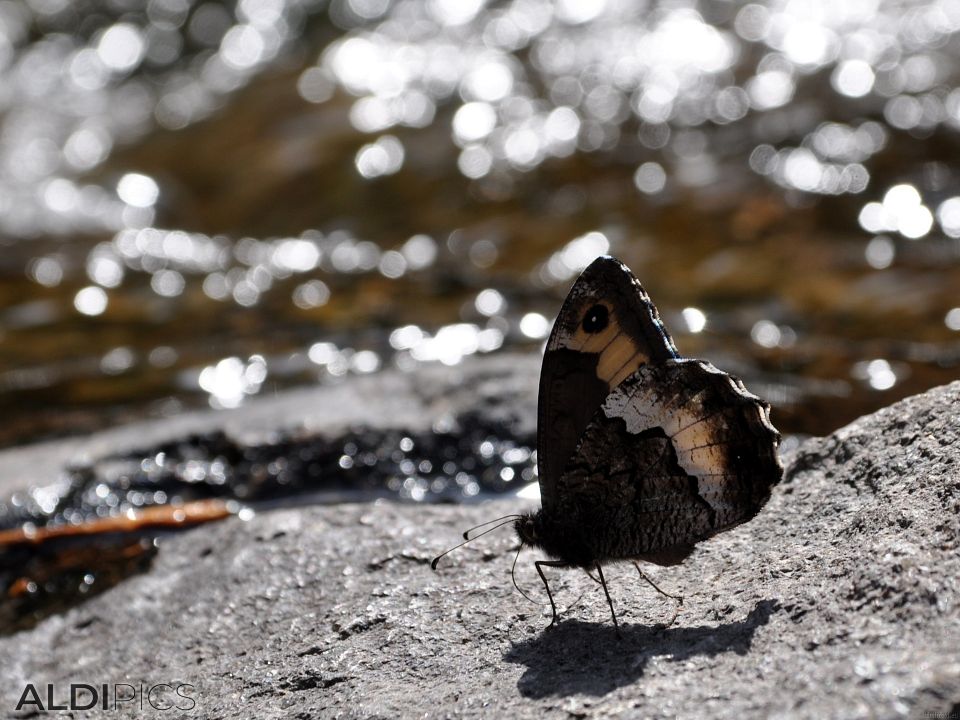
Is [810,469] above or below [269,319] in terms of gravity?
above

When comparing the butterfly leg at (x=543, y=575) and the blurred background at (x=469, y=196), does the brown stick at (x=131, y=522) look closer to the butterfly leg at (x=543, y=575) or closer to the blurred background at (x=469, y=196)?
the blurred background at (x=469, y=196)

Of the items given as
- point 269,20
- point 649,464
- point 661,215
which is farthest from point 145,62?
point 649,464

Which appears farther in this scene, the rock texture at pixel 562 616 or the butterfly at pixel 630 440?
the butterfly at pixel 630 440

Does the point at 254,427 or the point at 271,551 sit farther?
the point at 254,427

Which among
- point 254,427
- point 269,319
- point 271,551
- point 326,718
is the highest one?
point 326,718

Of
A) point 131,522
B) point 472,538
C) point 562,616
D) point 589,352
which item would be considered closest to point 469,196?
point 131,522

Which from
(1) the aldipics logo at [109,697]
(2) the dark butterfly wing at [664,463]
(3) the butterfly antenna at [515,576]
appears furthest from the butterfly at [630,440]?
(1) the aldipics logo at [109,697]

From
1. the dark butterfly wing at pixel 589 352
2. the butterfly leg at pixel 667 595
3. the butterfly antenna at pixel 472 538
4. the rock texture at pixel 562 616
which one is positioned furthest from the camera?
the butterfly antenna at pixel 472 538

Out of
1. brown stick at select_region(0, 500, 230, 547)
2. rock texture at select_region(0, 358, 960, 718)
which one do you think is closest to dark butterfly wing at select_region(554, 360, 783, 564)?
rock texture at select_region(0, 358, 960, 718)

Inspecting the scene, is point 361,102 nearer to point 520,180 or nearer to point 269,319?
point 520,180
